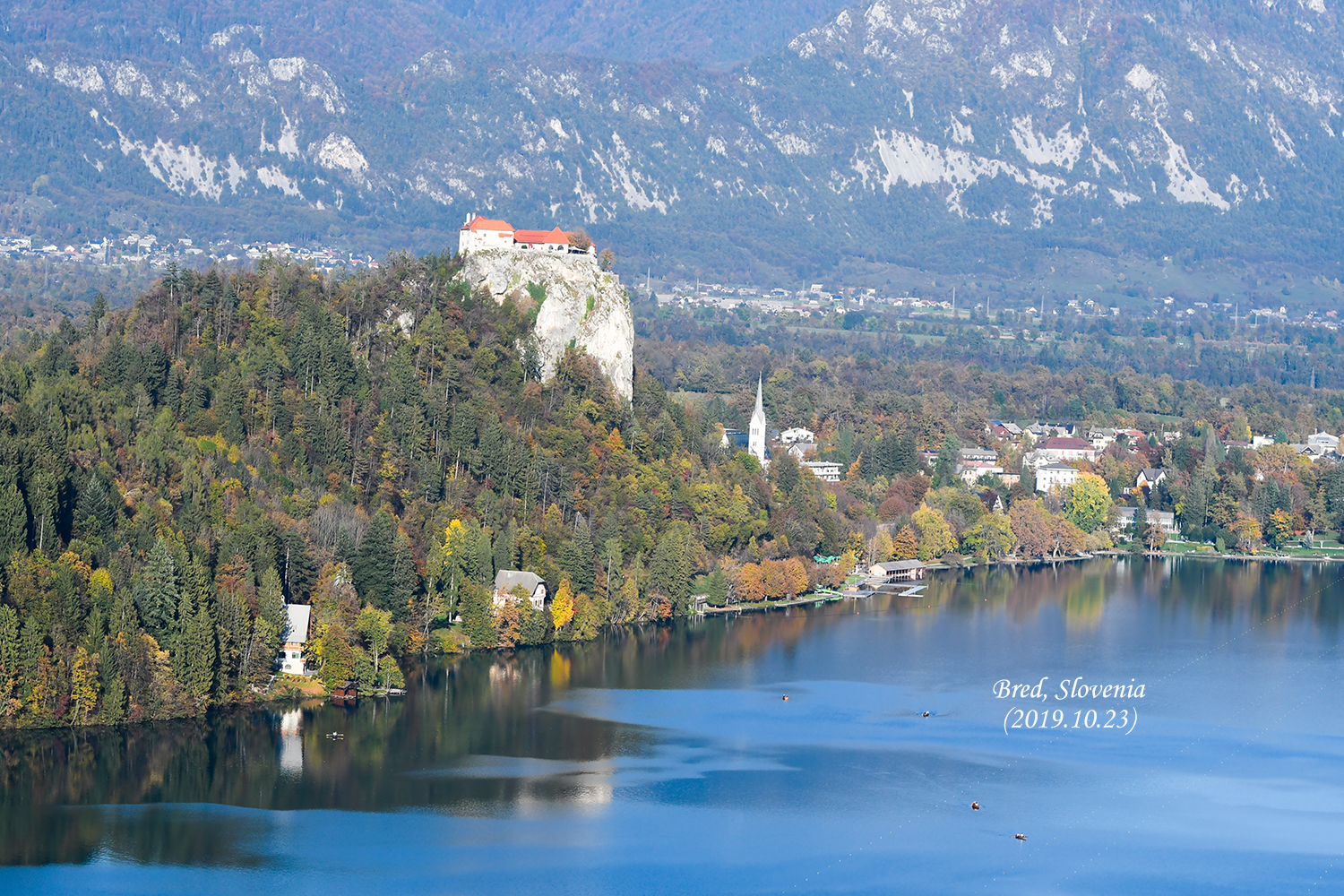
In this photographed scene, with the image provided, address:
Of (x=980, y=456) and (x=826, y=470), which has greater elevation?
(x=980, y=456)

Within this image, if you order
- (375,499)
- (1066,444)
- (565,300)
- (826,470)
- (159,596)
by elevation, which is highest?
(565,300)

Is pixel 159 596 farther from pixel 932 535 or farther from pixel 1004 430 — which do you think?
pixel 1004 430

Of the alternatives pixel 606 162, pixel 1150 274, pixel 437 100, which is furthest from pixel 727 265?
pixel 1150 274

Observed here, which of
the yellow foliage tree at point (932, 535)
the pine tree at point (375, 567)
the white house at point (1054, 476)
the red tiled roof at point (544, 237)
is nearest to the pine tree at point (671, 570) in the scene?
the pine tree at point (375, 567)

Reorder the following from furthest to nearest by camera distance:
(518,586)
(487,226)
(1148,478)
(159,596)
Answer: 1. (1148,478)
2. (487,226)
3. (518,586)
4. (159,596)

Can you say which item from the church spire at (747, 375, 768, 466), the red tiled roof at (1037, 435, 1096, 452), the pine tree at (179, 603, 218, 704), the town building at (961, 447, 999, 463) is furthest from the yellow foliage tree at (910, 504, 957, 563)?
the pine tree at (179, 603, 218, 704)

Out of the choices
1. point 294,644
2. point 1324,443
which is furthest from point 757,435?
point 1324,443

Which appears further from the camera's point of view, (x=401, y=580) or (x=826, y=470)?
(x=826, y=470)

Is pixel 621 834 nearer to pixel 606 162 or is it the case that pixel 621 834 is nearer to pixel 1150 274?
pixel 606 162
